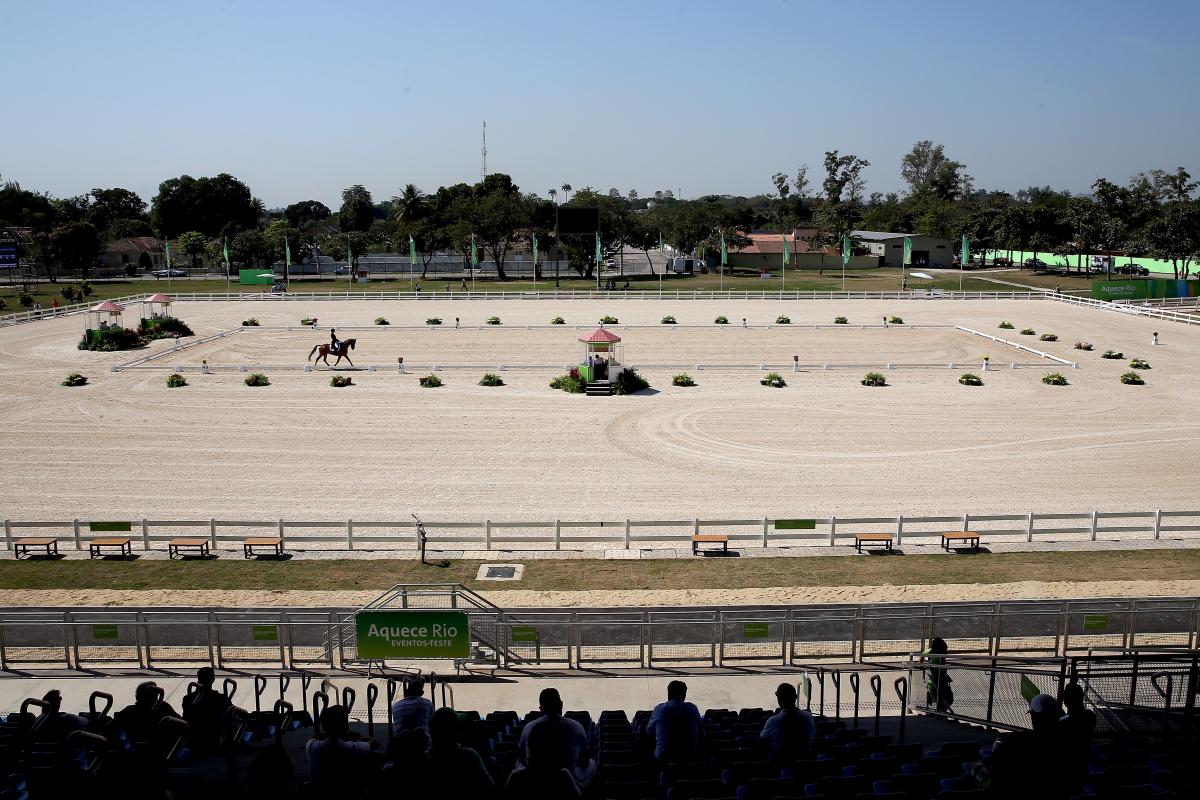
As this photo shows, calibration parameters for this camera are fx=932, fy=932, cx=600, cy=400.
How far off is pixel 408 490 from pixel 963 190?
542 ft

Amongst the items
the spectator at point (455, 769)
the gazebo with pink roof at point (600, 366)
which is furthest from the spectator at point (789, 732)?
the gazebo with pink roof at point (600, 366)

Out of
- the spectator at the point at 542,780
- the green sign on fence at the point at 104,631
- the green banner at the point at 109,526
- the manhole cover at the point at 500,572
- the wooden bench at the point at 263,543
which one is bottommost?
the manhole cover at the point at 500,572

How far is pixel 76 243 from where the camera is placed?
353 ft

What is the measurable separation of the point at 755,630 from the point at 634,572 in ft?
19.9

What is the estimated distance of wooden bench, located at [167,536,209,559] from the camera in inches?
811

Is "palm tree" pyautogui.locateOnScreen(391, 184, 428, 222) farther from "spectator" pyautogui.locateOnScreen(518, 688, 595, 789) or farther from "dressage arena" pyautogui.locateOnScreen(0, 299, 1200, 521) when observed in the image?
"spectator" pyautogui.locateOnScreen(518, 688, 595, 789)

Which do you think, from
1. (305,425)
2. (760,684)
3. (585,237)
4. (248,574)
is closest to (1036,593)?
(760,684)

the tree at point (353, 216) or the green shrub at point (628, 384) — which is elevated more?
the tree at point (353, 216)

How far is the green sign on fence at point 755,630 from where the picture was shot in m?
13.5

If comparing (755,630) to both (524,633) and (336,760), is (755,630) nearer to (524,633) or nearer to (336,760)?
(524,633)

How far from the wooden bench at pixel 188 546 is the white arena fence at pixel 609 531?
8.7 inches

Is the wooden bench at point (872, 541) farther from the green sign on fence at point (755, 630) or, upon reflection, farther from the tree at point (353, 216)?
the tree at point (353, 216)

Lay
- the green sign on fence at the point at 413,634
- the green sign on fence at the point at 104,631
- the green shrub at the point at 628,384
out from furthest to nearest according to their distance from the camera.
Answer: the green shrub at the point at 628,384
the green sign on fence at the point at 104,631
the green sign on fence at the point at 413,634

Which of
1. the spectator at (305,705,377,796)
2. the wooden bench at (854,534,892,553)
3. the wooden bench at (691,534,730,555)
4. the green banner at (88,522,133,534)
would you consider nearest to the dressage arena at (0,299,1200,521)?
the wooden bench at (854,534,892,553)
